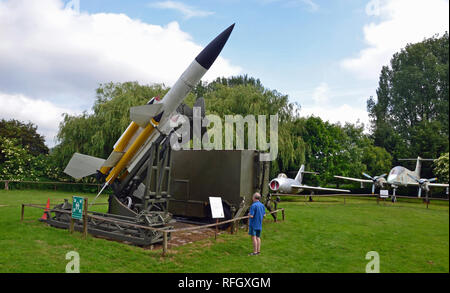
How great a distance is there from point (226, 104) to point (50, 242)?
50.2 ft

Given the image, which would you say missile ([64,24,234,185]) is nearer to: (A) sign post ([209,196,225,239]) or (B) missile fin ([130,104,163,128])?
(B) missile fin ([130,104,163,128])

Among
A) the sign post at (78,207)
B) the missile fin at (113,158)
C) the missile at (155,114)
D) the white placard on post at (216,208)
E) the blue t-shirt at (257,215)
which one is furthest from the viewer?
the missile fin at (113,158)

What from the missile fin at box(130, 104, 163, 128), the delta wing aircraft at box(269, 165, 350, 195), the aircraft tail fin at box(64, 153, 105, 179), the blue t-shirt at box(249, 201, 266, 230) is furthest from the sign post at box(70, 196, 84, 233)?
the delta wing aircraft at box(269, 165, 350, 195)

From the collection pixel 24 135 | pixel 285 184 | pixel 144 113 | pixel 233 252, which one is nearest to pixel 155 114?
pixel 144 113

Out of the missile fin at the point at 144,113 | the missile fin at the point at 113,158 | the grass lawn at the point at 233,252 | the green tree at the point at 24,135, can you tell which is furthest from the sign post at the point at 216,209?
the green tree at the point at 24,135

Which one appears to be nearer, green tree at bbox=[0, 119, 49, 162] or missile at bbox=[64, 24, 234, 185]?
missile at bbox=[64, 24, 234, 185]

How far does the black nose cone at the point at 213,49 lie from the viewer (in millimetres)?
7746

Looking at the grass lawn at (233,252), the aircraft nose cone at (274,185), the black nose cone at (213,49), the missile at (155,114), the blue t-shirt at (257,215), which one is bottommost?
the grass lawn at (233,252)

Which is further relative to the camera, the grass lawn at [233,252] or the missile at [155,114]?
the missile at [155,114]

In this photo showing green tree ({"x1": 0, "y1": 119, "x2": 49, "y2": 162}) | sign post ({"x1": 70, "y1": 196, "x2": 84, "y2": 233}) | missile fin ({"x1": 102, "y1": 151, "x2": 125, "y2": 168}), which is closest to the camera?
sign post ({"x1": 70, "y1": 196, "x2": 84, "y2": 233})

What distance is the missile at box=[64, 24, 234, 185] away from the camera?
7866 millimetres

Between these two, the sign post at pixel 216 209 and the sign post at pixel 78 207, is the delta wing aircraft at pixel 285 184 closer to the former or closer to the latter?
the sign post at pixel 216 209

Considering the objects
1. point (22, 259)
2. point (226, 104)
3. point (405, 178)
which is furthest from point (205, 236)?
point (405, 178)

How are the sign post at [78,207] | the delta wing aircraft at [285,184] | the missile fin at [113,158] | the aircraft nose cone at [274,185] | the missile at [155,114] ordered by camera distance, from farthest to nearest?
the delta wing aircraft at [285,184] → the aircraft nose cone at [274,185] → the missile fin at [113,158] → the missile at [155,114] → the sign post at [78,207]
